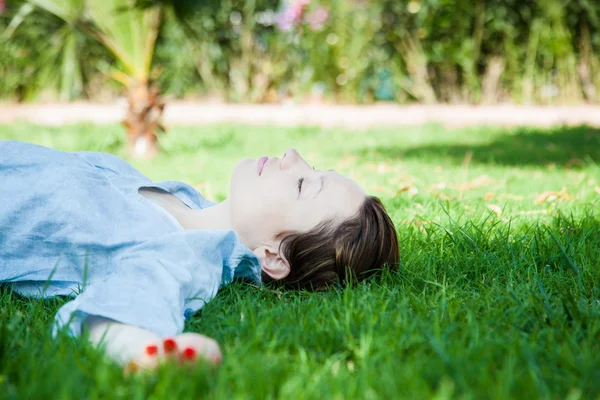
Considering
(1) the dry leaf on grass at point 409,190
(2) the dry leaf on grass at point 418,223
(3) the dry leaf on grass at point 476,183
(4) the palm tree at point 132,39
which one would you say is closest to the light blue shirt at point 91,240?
(2) the dry leaf on grass at point 418,223

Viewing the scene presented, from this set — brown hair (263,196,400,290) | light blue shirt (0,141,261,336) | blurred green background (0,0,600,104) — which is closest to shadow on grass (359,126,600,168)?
blurred green background (0,0,600,104)

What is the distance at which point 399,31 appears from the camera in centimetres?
1009

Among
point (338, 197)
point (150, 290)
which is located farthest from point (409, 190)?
point (150, 290)

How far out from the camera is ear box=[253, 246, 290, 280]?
195 centimetres

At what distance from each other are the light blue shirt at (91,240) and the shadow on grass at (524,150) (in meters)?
3.73

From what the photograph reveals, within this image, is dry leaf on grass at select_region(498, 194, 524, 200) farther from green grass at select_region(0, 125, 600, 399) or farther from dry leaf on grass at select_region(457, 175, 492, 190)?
dry leaf on grass at select_region(457, 175, 492, 190)

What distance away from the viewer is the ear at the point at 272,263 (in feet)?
→ 6.40

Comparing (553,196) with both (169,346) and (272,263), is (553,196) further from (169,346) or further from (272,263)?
(169,346)

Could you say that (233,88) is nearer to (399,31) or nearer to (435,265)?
(399,31)

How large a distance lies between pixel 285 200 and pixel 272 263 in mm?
208

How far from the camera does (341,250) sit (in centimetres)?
193

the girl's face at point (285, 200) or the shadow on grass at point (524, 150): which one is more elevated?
the girl's face at point (285, 200)

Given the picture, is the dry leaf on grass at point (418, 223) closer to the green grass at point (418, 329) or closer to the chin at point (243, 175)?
the green grass at point (418, 329)

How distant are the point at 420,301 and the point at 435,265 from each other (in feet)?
1.30
